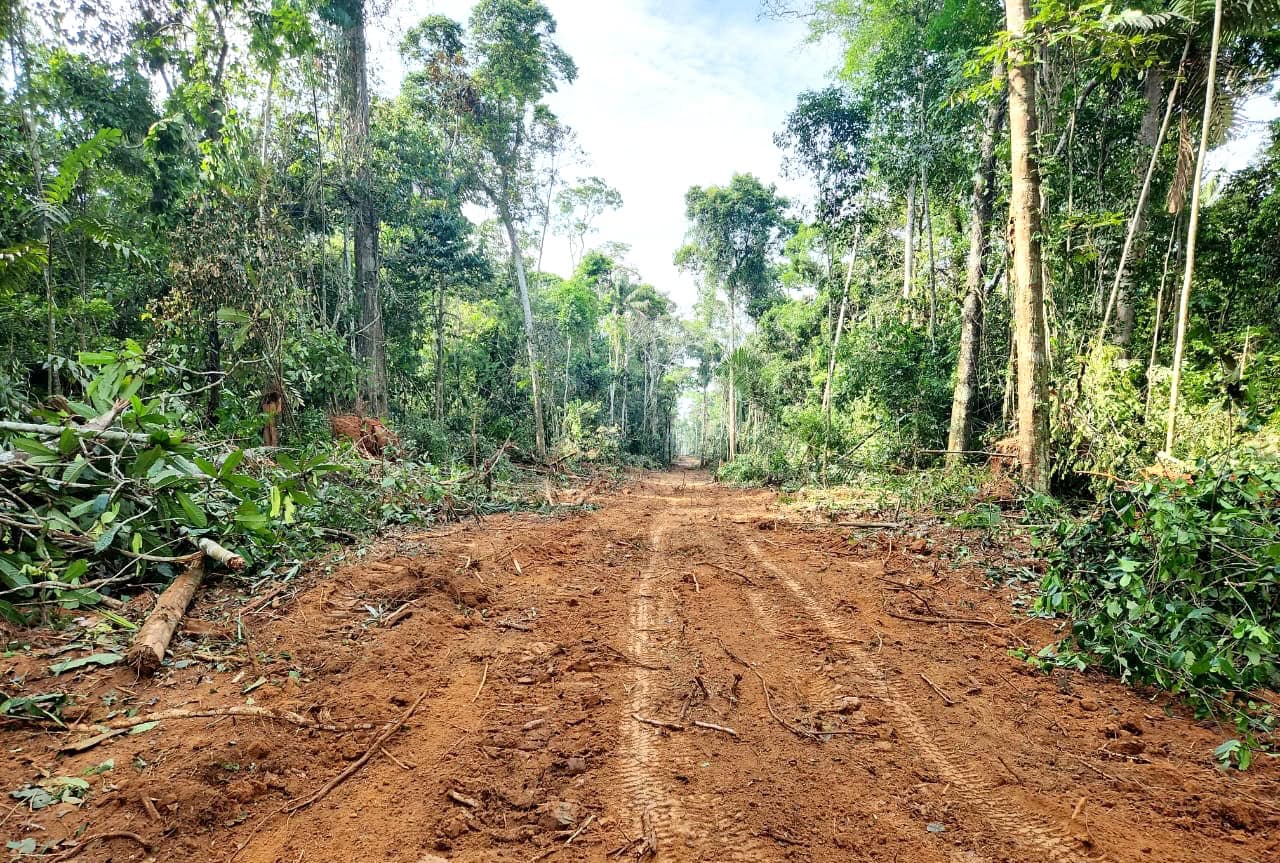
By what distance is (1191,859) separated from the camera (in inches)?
66.2

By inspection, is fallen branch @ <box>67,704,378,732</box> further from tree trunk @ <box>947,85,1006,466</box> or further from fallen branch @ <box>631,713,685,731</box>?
tree trunk @ <box>947,85,1006,466</box>

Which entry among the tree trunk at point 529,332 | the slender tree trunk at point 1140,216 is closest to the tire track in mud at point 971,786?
the slender tree trunk at point 1140,216

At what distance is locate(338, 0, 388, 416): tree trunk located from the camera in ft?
36.4

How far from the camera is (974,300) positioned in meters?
9.26

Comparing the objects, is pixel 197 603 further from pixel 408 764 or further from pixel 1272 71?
pixel 1272 71

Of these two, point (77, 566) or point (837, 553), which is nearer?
point (77, 566)

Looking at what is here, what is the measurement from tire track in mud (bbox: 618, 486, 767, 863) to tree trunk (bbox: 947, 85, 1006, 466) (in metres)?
8.31

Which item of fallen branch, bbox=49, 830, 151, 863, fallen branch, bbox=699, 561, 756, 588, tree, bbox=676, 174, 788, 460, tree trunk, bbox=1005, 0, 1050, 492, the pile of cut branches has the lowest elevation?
fallen branch, bbox=699, 561, 756, 588

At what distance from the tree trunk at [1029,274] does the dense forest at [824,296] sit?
40mm

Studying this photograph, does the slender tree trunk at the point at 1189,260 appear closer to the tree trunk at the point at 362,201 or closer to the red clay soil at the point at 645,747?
the red clay soil at the point at 645,747

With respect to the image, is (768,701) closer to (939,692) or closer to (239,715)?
(939,692)

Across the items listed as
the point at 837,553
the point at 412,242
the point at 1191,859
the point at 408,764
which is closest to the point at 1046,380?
the point at 837,553

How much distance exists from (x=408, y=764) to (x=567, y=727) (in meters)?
0.68

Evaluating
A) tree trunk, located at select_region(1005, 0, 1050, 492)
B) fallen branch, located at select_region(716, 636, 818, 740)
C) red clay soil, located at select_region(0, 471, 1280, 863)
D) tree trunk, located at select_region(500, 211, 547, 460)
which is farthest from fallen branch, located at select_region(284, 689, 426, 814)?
tree trunk, located at select_region(500, 211, 547, 460)
